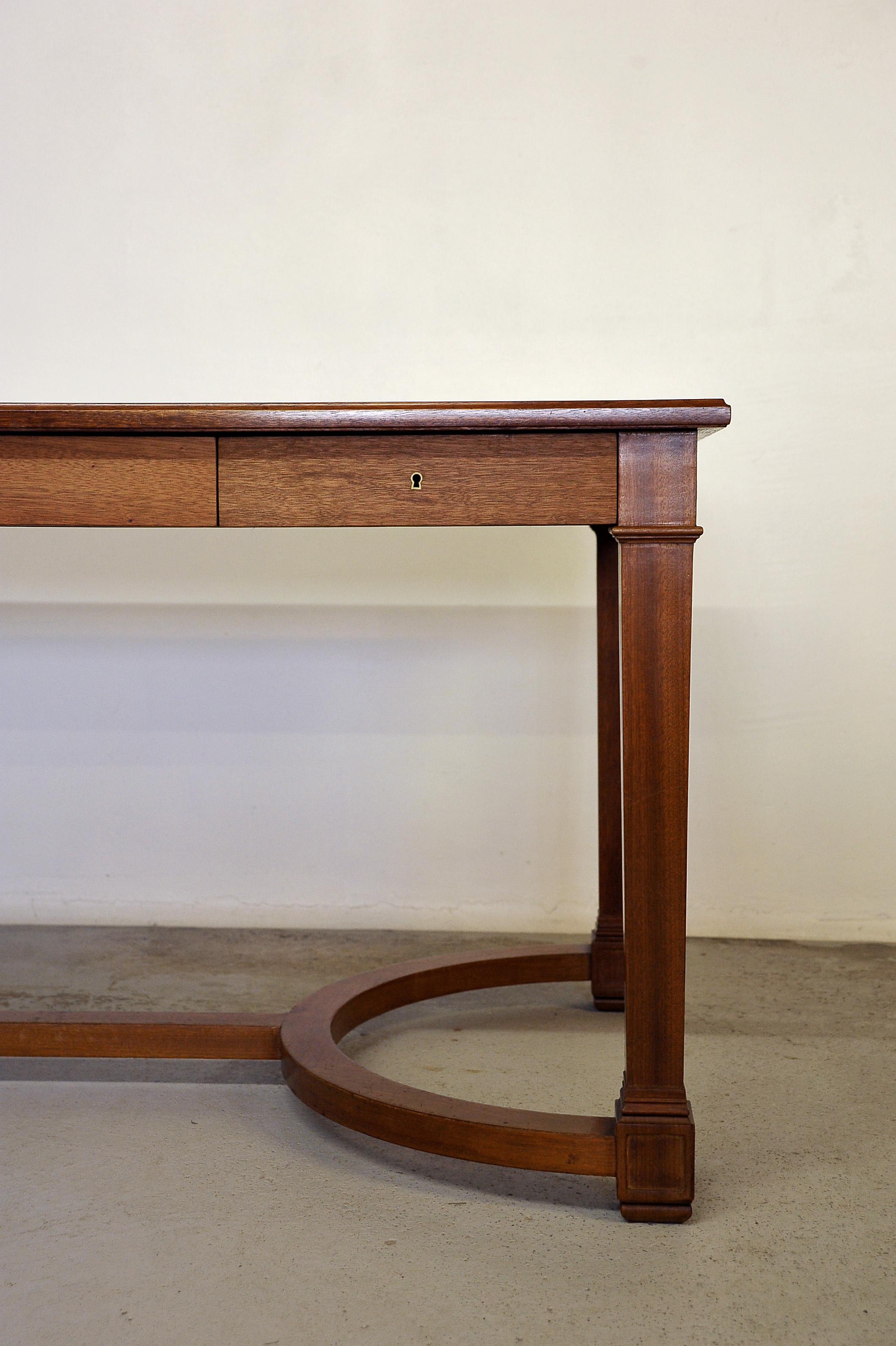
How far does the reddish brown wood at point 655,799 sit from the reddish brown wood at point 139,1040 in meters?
0.69

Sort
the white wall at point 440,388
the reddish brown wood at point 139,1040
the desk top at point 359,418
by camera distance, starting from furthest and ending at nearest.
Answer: the white wall at point 440,388, the reddish brown wood at point 139,1040, the desk top at point 359,418

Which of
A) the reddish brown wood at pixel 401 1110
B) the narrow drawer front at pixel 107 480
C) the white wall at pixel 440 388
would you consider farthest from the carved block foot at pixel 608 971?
the narrow drawer front at pixel 107 480

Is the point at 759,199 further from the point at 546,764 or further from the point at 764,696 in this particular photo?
the point at 546,764

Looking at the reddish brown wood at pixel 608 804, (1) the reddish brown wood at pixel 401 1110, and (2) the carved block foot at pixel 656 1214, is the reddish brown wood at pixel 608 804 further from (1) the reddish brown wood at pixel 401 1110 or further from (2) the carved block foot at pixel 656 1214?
(2) the carved block foot at pixel 656 1214

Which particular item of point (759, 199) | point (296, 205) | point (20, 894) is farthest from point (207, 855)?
point (759, 199)

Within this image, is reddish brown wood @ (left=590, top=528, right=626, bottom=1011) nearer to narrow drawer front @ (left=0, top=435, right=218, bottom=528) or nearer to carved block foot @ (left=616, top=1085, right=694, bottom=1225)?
carved block foot @ (left=616, top=1085, right=694, bottom=1225)

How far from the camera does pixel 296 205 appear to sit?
3.27m

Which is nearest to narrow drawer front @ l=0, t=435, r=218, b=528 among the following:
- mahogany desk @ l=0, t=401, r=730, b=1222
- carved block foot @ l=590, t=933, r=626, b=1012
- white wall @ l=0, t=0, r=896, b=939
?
mahogany desk @ l=0, t=401, r=730, b=1222

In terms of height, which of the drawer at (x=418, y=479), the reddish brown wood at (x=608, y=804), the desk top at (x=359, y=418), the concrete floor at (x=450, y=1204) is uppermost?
the desk top at (x=359, y=418)

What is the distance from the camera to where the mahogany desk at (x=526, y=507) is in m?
1.61

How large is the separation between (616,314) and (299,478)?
1.83 m

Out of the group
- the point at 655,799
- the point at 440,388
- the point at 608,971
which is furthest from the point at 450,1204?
the point at 440,388

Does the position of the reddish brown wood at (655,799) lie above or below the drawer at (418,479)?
below

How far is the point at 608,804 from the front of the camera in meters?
2.48
